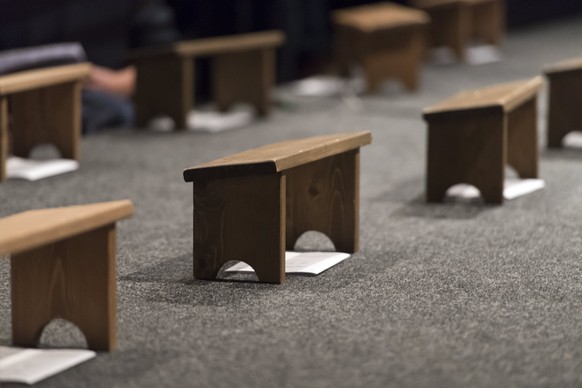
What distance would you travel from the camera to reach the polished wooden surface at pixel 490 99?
→ 12.8 ft

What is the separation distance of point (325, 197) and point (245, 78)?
Result: 9.16 feet

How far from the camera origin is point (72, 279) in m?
2.55

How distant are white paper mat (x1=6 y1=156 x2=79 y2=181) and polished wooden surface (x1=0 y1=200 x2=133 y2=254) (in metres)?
2.04

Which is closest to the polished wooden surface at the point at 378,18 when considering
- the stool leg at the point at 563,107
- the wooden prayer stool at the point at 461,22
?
the wooden prayer stool at the point at 461,22

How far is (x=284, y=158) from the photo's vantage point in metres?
3.03

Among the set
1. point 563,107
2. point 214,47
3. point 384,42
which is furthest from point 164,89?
point 563,107

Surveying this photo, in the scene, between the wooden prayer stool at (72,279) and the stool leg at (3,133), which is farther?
the stool leg at (3,133)

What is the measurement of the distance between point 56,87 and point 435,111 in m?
1.69

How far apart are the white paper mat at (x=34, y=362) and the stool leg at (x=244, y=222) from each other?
61 centimetres

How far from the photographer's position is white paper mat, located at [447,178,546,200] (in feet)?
13.6

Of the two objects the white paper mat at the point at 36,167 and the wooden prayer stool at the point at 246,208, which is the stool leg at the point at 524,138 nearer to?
the wooden prayer stool at the point at 246,208

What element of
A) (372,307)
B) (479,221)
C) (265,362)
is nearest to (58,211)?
(265,362)

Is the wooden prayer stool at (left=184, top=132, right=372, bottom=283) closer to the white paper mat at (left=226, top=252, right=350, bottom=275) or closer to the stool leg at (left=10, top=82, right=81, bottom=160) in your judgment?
the white paper mat at (left=226, top=252, right=350, bottom=275)

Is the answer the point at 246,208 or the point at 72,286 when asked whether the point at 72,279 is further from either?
the point at 246,208
